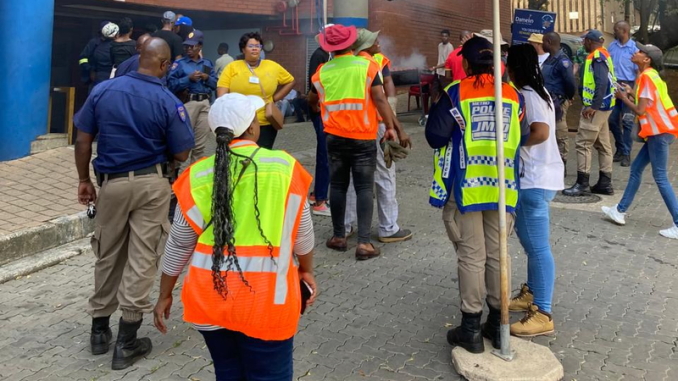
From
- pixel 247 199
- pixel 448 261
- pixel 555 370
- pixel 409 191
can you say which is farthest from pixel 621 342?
pixel 409 191

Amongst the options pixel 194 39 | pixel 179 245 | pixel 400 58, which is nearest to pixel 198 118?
pixel 194 39

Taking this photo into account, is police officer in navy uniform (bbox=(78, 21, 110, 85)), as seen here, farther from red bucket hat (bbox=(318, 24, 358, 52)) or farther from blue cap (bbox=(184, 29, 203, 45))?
red bucket hat (bbox=(318, 24, 358, 52))

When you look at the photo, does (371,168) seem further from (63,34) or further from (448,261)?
(63,34)

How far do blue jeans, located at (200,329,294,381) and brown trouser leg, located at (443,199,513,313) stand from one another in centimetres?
140

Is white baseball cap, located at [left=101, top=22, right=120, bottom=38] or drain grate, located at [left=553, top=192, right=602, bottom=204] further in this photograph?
white baseball cap, located at [left=101, top=22, right=120, bottom=38]

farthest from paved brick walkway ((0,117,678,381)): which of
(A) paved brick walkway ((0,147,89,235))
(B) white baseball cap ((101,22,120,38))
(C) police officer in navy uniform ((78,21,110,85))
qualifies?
(C) police officer in navy uniform ((78,21,110,85))

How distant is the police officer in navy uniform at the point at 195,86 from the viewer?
578 centimetres

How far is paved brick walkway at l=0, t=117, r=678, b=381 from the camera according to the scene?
3.61 meters

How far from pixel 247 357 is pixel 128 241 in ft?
5.46

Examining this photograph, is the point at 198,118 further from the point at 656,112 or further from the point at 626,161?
the point at 626,161

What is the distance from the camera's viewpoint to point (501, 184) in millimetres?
3363

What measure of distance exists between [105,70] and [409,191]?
14.8 feet

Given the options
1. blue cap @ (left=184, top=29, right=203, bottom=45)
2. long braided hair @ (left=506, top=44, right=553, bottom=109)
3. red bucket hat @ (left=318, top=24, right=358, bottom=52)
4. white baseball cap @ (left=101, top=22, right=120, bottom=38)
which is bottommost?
long braided hair @ (left=506, top=44, right=553, bottom=109)

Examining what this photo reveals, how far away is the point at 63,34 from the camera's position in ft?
44.4
